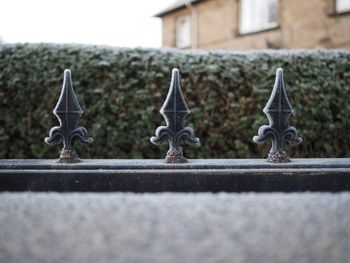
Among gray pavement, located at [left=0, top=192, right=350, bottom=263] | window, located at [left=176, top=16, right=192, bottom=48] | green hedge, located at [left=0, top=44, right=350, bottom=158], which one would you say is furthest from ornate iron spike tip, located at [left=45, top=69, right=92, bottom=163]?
window, located at [left=176, top=16, right=192, bottom=48]

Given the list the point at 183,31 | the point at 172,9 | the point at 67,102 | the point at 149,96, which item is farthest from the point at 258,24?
the point at 67,102

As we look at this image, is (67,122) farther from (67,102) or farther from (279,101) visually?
(279,101)

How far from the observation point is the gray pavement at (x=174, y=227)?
160 cm

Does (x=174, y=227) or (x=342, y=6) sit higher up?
(x=342, y=6)

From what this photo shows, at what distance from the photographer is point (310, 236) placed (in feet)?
6.01

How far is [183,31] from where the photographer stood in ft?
57.6

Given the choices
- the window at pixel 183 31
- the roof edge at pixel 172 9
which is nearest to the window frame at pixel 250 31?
the roof edge at pixel 172 9

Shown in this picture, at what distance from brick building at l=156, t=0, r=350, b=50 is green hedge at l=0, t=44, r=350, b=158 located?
23.1ft

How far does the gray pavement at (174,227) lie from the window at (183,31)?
15.2 metres

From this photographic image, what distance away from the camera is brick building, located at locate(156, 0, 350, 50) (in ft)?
33.4

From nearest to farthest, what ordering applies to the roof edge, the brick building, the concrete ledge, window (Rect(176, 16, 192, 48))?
the concrete ledge < the brick building < the roof edge < window (Rect(176, 16, 192, 48))

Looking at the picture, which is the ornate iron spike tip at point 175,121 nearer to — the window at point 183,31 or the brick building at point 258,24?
the brick building at point 258,24

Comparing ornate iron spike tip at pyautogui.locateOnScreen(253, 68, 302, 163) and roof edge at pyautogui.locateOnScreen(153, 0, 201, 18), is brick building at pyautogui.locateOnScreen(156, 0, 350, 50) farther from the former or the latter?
ornate iron spike tip at pyautogui.locateOnScreen(253, 68, 302, 163)

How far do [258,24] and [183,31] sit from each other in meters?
5.49
